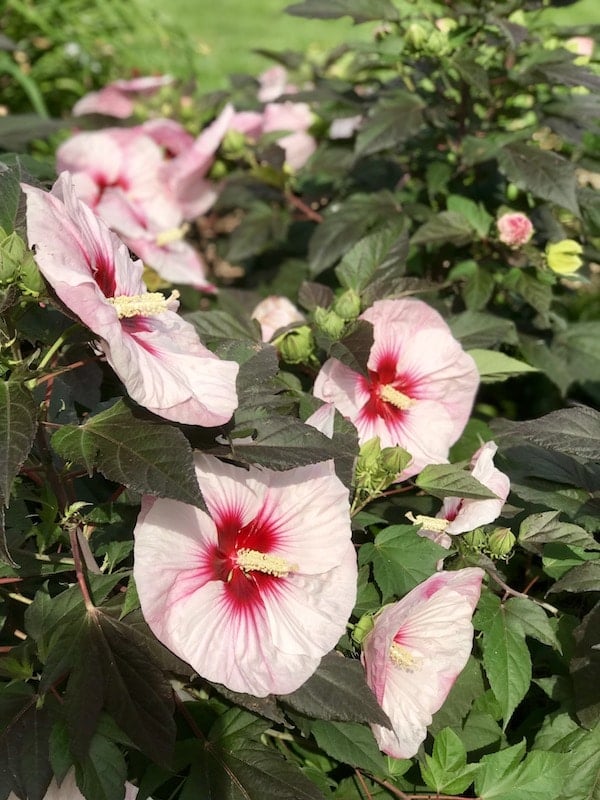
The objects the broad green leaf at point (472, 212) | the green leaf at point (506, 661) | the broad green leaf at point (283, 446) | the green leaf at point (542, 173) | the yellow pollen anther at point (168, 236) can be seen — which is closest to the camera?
the broad green leaf at point (283, 446)

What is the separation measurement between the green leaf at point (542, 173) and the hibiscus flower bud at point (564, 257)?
0.17ft

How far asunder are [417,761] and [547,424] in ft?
1.29

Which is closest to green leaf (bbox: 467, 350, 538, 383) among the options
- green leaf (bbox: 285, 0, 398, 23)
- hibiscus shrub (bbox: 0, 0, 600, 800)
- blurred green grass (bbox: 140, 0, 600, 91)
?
hibiscus shrub (bbox: 0, 0, 600, 800)

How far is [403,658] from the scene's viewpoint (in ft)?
3.16

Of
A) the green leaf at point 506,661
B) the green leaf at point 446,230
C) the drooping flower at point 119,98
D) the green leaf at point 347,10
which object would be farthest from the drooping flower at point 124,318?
the drooping flower at point 119,98

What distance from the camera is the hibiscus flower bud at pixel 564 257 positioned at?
59.5 inches

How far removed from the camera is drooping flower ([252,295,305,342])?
142 cm

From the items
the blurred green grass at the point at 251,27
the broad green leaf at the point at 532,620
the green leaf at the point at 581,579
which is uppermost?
the green leaf at the point at 581,579

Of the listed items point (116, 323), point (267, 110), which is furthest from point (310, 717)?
point (267, 110)

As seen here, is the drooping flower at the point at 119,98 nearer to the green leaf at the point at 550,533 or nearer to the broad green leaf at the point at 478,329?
the broad green leaf at the point at 478,329

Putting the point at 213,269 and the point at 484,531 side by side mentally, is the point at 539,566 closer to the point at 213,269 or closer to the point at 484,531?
the point at 484,531

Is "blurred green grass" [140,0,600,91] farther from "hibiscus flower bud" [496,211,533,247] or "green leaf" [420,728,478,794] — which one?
"green leaf" [420,728,478,794]

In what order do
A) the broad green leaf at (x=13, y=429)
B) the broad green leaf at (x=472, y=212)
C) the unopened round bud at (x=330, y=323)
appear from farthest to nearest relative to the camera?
the broad green leaf at (x=472, y=212)
the unopened round bud at (x=330, y=323)
the broad green leaf at (x=13, y=429)

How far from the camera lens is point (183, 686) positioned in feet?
3.35
